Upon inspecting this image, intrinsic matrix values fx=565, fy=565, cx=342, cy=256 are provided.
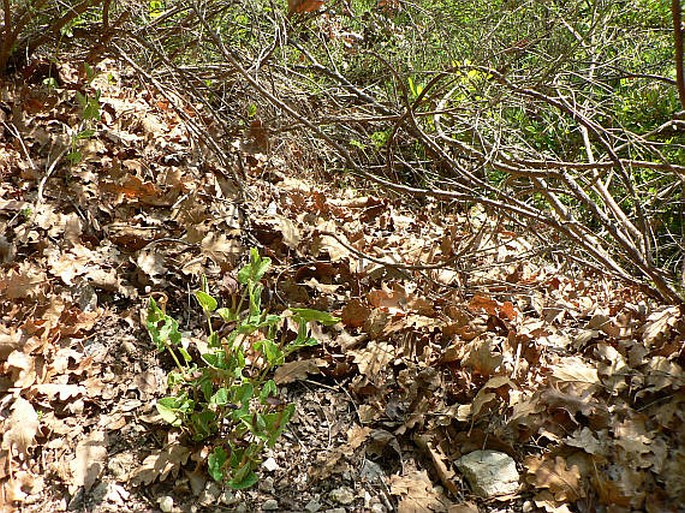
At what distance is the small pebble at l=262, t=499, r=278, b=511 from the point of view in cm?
206

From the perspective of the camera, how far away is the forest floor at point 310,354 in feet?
6.77

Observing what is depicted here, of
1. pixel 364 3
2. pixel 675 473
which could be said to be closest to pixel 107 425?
pixel 675 473

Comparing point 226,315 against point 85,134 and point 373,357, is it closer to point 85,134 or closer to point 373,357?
point 373,357

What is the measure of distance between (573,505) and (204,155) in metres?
2.86

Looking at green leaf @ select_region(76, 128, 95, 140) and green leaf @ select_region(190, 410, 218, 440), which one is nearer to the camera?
green leaf @ select_region(190, 410, 218, 440)

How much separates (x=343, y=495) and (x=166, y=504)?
64 cm

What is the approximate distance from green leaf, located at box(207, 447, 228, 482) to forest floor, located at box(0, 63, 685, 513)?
0.11 metres

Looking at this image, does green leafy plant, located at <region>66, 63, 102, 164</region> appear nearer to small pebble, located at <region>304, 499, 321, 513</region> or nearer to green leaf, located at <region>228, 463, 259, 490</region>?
green leaf, located at <region>228, 463, 259, 490</region>

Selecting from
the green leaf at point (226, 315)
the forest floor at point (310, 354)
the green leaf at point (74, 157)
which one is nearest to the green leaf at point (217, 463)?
the forest floor at point (310, 354)

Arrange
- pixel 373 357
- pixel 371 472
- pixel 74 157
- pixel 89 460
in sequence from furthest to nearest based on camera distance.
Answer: pixel 74 157 < pixel 373 357 < pixel 371 472 < pixel 89 460

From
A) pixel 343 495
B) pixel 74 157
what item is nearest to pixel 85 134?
pixel 74 157

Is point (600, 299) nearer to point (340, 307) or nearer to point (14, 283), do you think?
point (340, 307)

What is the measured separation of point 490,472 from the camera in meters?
2.12

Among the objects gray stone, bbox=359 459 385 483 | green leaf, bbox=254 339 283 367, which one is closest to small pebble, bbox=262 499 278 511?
gray stone, bbox=359 459 385 483
